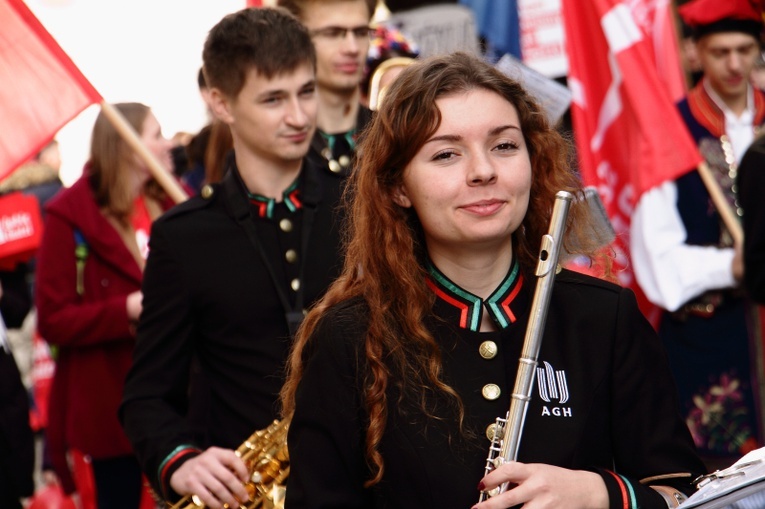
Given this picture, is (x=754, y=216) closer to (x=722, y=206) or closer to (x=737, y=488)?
(x=722, y=206)

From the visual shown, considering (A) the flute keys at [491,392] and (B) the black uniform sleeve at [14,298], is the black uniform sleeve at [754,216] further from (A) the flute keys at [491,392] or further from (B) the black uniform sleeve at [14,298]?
(B) the black uniform sleeve at [14,298]

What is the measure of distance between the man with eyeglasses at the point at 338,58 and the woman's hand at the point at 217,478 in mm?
2034

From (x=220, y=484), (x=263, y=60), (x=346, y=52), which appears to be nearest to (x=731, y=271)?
(x=346, y=52)

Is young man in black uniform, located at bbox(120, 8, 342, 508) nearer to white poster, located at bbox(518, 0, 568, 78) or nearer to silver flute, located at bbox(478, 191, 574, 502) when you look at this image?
silver flute, located at bbox(478, 191, 574, 502)

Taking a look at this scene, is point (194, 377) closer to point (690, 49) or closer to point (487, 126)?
point (487, 126)

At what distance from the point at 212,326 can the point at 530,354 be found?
67.5 inches

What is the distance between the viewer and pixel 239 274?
14.5ft

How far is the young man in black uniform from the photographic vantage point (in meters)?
4.33

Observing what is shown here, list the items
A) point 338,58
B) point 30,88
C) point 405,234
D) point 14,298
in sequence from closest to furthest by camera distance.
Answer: point 405,234 → point 30,88 → point 338,58 → point 14,298

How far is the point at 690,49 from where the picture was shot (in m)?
9.34

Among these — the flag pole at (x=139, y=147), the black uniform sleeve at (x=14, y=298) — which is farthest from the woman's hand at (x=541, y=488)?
the black uniform sleeve at (x=14, y=298)

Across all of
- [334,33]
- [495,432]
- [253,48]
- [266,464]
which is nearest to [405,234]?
[495,432]

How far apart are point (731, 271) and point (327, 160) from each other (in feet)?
8.22

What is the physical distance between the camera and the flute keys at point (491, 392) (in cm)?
303
